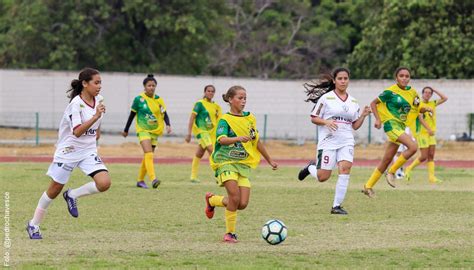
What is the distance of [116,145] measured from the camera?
1469 inches

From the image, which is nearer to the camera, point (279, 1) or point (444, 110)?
point (444, 110)

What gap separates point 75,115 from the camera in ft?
39.4

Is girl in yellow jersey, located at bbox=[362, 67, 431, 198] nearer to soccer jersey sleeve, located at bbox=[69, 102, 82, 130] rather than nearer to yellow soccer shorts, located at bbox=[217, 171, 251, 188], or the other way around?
yellow soccer shorts, located at bbox=[217, 171, 251, 188]

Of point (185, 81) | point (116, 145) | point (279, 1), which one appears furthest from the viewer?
point (279, 1)

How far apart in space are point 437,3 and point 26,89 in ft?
56.4

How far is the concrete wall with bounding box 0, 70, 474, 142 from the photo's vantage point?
3888 centimetres

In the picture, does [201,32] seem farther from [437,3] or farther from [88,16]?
[437,3]

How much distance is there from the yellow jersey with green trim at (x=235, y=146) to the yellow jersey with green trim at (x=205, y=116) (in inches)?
371

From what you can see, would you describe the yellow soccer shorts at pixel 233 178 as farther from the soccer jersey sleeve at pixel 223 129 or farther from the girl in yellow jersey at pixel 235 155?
the soccer jersey sleeve at pixel 223 129

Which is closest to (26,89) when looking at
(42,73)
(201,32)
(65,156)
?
(42,73)

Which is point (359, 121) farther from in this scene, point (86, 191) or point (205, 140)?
point (205, 140)

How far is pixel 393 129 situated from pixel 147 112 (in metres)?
4.89

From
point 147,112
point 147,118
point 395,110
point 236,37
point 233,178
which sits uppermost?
point 236,37

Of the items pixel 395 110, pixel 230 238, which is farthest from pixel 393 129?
pixel 230 238
